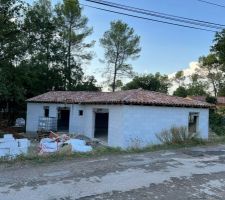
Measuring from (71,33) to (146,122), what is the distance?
88.8 feet

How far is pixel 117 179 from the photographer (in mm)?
8398

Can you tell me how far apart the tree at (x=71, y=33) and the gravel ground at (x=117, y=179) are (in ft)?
Answer: 108

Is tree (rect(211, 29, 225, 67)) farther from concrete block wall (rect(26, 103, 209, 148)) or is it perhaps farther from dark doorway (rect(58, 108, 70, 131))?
dark doorway (rect(58, 108, 70, 131))

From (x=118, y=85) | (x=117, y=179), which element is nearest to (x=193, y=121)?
(x=117, y=179)

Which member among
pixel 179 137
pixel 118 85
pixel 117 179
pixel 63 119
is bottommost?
pixel 117 179

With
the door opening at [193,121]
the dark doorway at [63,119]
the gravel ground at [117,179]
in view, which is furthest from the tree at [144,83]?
the gravel ground at [117,179]

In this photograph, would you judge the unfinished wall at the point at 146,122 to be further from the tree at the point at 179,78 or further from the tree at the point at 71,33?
the tree at the point at 179,78

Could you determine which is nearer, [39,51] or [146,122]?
[146,122]

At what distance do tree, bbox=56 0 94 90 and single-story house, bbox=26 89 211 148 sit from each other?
13.9m

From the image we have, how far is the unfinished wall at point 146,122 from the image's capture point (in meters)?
19.6

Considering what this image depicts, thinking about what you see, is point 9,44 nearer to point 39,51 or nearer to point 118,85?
point 39,51

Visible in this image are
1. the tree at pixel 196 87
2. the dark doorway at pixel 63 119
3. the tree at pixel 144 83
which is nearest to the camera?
the dark doorway at pixel 63 119

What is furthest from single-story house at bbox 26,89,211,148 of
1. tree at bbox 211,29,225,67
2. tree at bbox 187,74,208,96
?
tree at bbox 187,74,208,96

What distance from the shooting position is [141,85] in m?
46.2
